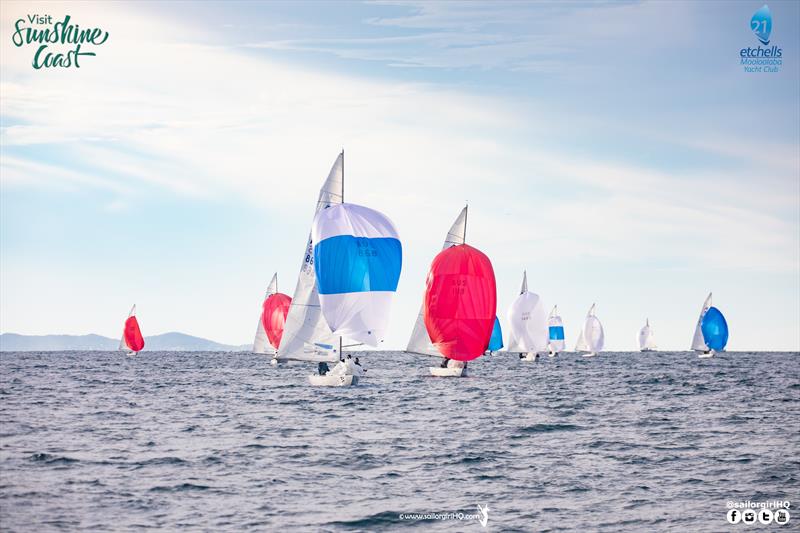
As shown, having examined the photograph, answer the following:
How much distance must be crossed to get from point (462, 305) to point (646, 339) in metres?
129

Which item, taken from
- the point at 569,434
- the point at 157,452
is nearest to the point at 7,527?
the point at 157,452

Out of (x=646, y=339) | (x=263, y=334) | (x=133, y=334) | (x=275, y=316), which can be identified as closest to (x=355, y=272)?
(x=275, y=316)

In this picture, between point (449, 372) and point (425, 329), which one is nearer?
point (449, 372)

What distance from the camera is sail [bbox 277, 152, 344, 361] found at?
47656 millimetres

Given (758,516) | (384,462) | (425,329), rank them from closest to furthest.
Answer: (758,516)
(384,462)
(425,329)

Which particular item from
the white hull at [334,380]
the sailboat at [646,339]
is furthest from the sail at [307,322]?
Answer: the sailboat at [646,339]

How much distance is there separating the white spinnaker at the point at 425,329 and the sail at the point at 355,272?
12.1 metres

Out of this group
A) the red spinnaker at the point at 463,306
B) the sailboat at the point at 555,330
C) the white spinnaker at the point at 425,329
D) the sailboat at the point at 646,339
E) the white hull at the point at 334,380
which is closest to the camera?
the white hull at the point at 334,380

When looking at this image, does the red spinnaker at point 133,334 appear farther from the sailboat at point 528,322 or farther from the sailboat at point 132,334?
the sailboat at point 528,322

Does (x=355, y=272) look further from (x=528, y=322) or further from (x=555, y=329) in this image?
(x=555, y=329)

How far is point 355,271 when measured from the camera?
45562 mm

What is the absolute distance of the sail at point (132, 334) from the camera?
116m

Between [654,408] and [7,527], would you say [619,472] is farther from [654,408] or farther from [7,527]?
[654,408]

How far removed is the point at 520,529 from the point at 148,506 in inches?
306
